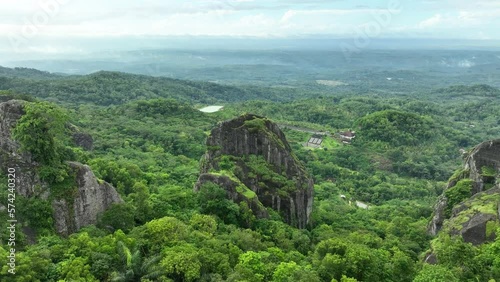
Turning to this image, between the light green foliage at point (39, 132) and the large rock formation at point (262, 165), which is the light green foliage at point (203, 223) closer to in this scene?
the large rock formation at point (262, 165)

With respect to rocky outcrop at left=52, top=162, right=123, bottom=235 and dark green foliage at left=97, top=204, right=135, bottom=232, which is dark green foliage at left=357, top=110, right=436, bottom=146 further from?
rocky outcrop at left=52, top=162, right=123, bottom=235

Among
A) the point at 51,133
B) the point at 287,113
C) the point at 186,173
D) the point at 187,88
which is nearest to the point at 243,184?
the point at 51,133

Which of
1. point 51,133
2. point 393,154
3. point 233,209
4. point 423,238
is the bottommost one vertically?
point 393,154

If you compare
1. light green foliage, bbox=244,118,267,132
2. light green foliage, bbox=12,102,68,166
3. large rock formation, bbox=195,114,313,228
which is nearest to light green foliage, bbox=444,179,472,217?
large rock formation, bbox=195,114,313,228

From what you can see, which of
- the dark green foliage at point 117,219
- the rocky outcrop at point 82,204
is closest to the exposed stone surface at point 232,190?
the dark green foliage at point 117,219

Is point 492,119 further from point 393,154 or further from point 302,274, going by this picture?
point 302,274
